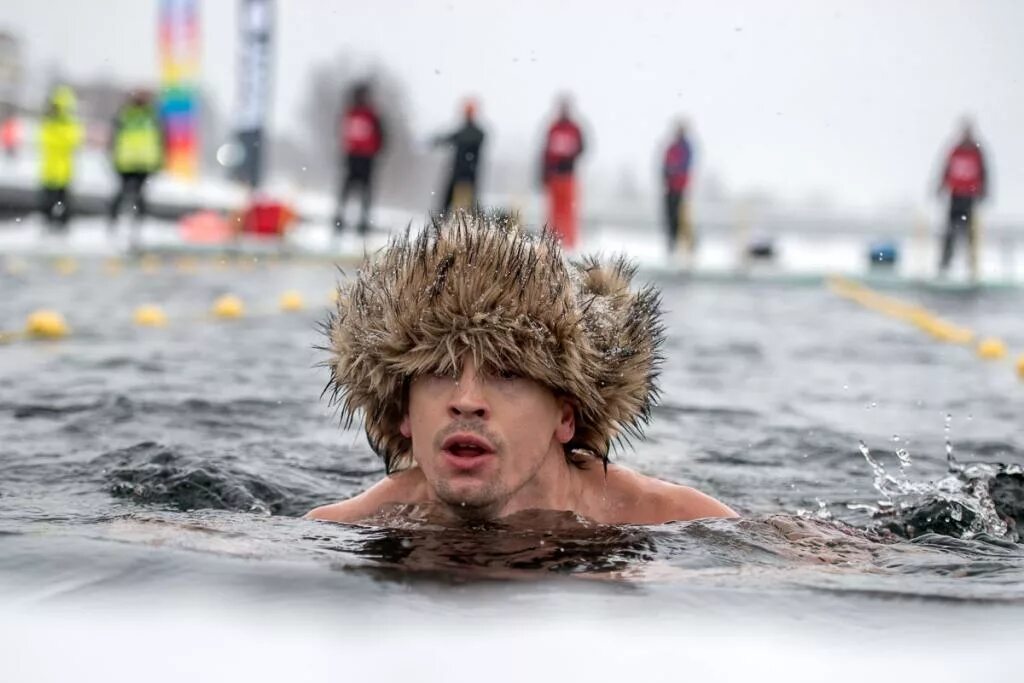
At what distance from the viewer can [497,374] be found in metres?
3.94

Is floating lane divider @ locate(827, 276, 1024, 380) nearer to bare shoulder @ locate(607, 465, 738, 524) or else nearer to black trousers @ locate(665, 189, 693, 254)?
black trousers @ locate(665, 189, 693, 254)

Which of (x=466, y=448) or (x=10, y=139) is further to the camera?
(x=10, y=139)

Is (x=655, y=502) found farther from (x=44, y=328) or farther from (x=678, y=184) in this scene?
(x=678, y=184)

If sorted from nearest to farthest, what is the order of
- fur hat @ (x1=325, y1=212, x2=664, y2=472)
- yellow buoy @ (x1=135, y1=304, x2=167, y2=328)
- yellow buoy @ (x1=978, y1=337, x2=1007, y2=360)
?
fur hat @ (x1=325, y1=212, x2=664, y2=472) < yellow buoy @ (x1=978, y1=337, x2=1007, y2=360) < yellow buoy @ (x1=135, y1=304, x2=167, y2=328)

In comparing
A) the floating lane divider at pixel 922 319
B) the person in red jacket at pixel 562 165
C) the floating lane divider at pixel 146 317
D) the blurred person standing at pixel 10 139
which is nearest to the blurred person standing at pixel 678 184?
the person in red jacket at pixel 562 165

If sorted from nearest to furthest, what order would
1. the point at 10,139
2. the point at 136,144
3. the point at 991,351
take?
1. the point at 991,351
2. the point at 136,144
3. the point at 10,139

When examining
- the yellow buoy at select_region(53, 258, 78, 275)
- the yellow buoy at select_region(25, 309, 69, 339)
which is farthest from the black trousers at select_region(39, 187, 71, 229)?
the yellow buoy at select_region(25, 309, 69, 339)

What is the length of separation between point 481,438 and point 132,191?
2055 cm

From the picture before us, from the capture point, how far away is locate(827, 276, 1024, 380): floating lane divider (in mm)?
10797

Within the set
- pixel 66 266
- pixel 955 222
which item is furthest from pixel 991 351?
pixel 66 266

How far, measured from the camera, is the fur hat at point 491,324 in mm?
3951

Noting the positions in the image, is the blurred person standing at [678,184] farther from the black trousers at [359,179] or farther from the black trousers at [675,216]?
the black trousers at [359,179]

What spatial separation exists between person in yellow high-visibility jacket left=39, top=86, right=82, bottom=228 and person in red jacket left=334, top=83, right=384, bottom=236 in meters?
4.76

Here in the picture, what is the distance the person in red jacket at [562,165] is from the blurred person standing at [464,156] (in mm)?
1167
